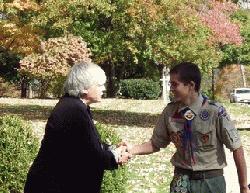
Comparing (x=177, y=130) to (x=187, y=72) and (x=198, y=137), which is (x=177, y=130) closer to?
(x=198, y=137)

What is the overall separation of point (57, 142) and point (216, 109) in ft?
3.98

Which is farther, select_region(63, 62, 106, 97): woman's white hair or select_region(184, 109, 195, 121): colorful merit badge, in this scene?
select_region(184, 109, 195, 121): colorful merit badge

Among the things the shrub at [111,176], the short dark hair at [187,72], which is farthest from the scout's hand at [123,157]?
the shrub at [111,176]

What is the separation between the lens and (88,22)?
71.6 feet

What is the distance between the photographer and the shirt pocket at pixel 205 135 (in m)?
4.41

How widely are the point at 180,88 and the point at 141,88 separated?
36.5 metres

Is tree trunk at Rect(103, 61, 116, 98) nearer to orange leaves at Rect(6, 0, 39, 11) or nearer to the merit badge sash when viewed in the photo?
orange leaves at Rect(6, 0, 39, 11)

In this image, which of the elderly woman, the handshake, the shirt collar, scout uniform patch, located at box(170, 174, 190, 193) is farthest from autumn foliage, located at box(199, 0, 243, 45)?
the elderly woman

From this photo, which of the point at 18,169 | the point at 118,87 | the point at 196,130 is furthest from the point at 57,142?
the point at 118,87

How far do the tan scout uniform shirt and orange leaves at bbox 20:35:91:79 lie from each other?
1659cm

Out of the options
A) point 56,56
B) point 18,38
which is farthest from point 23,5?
point 56,56

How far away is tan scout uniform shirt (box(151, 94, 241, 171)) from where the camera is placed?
4.40 meters

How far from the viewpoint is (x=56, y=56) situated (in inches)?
850

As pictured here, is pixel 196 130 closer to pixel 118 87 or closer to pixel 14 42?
pixel 14 42
